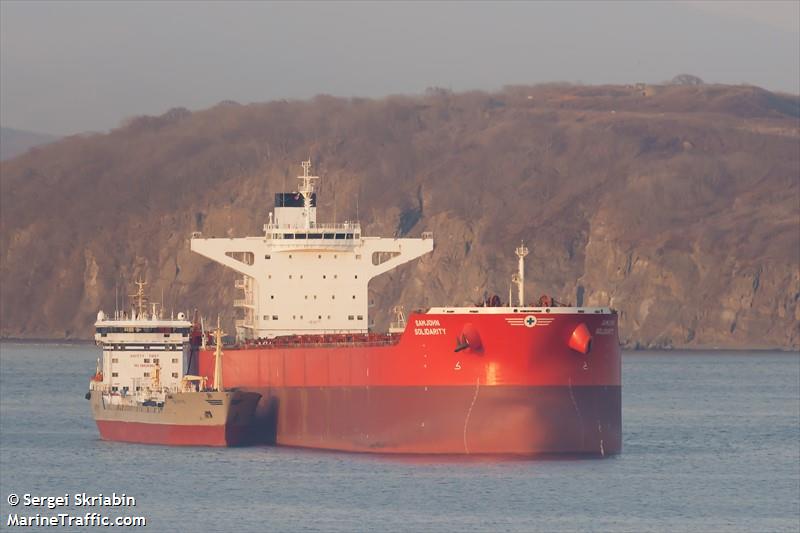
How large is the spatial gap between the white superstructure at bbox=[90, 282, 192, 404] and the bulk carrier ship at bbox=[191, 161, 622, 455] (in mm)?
1046

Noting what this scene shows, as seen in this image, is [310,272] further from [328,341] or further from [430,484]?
[430,484]

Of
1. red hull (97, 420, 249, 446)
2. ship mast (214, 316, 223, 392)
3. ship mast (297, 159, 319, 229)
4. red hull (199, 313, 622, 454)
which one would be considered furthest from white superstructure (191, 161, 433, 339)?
red hull (199, 313, 622, 454)

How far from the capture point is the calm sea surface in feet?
125

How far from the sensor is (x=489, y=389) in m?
46.3

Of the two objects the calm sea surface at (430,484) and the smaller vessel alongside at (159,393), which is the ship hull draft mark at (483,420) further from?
the smaller vessel alongside at (159,393)

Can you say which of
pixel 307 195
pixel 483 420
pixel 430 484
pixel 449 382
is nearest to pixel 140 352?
pixel 307 195

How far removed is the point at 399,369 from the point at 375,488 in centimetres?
662

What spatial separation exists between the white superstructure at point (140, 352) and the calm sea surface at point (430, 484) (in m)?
2.03

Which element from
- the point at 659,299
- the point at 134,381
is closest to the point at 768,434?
the point at 134,381

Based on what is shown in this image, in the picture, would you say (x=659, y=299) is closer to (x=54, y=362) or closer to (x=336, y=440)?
(x=54, y=362)

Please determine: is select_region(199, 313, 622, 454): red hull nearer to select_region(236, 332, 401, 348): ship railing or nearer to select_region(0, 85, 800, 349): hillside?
select_region(236, 332, 401, 348): ship railing

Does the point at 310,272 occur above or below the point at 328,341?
above

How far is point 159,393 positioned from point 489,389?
1128cm

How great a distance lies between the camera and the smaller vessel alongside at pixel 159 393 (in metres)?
51.0
